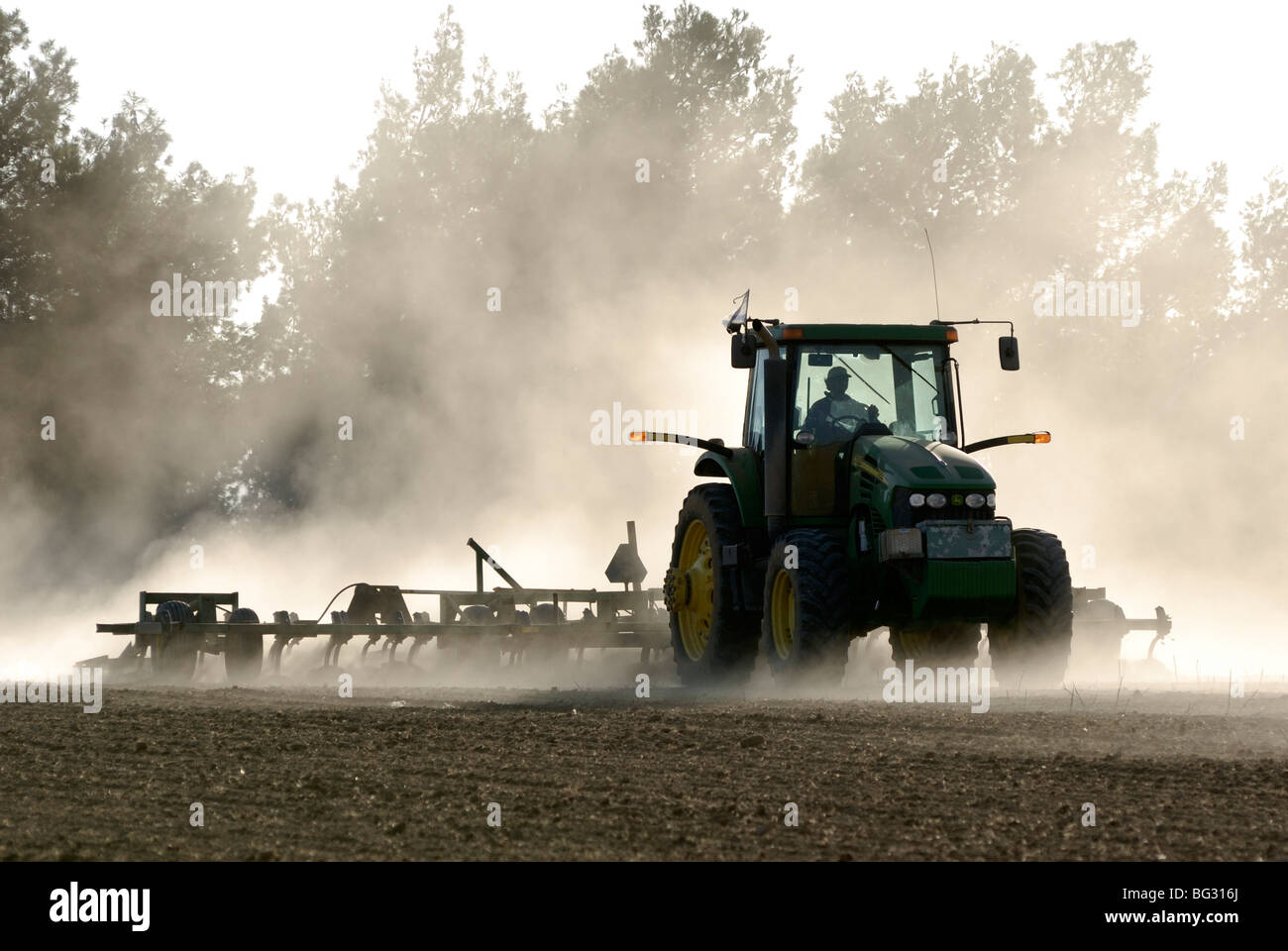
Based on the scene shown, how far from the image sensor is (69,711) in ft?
38.4

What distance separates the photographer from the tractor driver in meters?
12.8

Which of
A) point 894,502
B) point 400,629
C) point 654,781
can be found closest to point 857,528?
point 894,502

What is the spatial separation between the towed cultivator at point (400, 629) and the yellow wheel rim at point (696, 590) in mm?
1389

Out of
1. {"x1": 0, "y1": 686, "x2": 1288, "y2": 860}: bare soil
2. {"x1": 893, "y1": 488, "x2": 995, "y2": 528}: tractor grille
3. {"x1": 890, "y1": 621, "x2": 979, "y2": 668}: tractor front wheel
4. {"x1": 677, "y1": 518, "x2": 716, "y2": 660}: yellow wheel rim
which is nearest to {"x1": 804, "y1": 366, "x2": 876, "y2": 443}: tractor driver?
{"x1": 893, "y1": 488, "x2": 995, "y2": 528}: tractor grille

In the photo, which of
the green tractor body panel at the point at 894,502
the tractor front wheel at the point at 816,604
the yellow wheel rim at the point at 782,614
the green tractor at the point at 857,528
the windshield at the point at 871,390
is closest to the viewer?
the green tractor body panel at the point at 894,502

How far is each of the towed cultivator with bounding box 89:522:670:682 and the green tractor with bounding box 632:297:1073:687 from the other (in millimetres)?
2056

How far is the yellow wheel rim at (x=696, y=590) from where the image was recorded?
1421cm

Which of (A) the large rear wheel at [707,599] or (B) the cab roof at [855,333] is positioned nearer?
(B) the cab roof at [855,333]

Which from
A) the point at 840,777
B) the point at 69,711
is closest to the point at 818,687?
the point at 840,777

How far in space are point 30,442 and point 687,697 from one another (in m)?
29.2

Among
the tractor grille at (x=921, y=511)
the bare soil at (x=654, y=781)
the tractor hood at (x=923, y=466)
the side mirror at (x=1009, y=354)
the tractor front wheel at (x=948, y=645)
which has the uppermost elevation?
the side mirror at (x=1009, y=354)

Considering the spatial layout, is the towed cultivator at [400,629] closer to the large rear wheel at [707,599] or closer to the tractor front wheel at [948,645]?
the large rear wheel at [707,599]

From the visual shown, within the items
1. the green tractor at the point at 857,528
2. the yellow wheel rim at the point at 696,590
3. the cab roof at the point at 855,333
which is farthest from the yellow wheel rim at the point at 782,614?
the cab roof at the point at 855,333

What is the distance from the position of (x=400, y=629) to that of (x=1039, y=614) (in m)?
6.20
